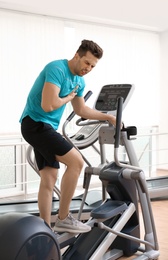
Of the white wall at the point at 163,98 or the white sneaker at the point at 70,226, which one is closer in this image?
the white sneaker at the point at 70,226

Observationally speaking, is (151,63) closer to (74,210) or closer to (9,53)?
(9,53)

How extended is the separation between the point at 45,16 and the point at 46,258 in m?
4.10

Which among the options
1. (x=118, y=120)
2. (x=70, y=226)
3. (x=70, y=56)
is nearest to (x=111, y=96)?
(x=118, y=120)

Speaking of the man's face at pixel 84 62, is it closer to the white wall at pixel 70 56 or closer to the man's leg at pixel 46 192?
the man's leg at pixel 46 192

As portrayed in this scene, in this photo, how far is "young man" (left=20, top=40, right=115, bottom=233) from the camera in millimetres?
2660

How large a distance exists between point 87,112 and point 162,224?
1591 mm

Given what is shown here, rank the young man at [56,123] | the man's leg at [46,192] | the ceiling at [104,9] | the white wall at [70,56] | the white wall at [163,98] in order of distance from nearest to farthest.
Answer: the young man at [56,123] < the man's leg at [46,192] < the ceiling at [104,9] < the white wall at [70,56] < the white wall at [163,98]

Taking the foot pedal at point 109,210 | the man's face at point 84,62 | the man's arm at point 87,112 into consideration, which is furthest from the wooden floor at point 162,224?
the man's face at point 84,62

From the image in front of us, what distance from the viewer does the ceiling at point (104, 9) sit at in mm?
5039

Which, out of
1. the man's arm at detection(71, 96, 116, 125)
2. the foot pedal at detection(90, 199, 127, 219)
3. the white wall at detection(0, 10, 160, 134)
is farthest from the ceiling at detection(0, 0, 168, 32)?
the foot pedal at detection(90, 199, 127, 219)

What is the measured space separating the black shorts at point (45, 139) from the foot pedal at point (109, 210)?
1.45 ft

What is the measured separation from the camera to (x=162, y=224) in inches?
153

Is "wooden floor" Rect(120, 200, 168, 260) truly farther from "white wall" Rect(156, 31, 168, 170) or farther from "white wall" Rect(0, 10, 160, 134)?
"white wall" Rect(156, 31, 168, 170)

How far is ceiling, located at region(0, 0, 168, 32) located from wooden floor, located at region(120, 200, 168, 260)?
248cm
